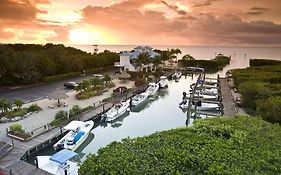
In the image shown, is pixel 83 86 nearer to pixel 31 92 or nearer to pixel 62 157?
pixel 31 92

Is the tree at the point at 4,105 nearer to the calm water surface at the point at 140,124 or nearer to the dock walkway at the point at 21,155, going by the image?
the dock walkway at the point at 21,155

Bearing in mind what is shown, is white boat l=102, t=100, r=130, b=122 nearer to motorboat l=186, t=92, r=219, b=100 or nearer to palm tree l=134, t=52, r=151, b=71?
motorboat l=186, t=92, r=219, b=100

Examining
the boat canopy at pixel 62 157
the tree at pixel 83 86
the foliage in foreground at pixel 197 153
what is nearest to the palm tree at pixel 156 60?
the tree at pixel 83 86

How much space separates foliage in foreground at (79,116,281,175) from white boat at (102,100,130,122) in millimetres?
16528

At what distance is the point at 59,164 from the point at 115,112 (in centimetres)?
1163

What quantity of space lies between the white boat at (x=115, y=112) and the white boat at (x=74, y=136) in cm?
358

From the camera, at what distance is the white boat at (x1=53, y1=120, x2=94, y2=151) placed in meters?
19.5

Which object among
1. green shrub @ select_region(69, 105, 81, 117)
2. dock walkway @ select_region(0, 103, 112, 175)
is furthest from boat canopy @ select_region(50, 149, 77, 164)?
green shrub @ select_region(69, 105, 81, 117)

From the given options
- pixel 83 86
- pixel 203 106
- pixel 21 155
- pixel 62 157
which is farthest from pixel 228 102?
pixel 21 155

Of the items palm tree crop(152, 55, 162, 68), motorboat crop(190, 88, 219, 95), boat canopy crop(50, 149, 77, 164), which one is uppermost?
palm tree crop(152, 55, 162, 68)

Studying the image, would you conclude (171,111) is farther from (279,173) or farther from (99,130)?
(279,173)

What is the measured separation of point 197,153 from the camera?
326 inches

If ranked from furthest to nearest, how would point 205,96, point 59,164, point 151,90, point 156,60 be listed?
point 156,60, point 151,90, point 205,96, point 59,164

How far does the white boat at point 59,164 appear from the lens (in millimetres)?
15750
